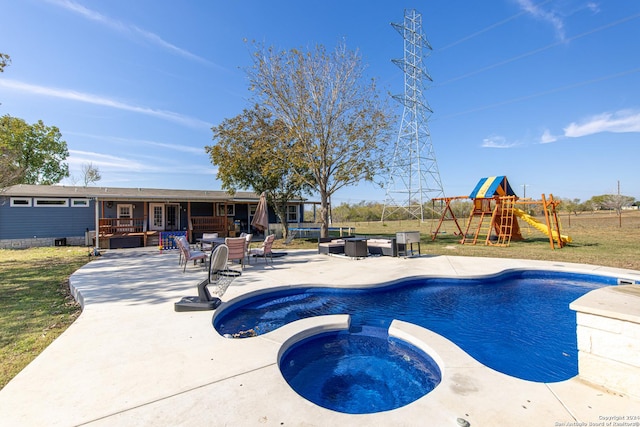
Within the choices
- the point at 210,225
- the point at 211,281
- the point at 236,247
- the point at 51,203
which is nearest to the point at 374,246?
the point at 236,247

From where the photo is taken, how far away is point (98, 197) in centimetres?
1391

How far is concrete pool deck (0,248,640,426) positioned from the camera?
2.13 metres

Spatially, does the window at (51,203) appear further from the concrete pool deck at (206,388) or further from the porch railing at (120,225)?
the concrete pool deck at (206,388)

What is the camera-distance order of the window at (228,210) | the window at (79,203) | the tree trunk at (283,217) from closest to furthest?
the window at (79,203), the tree trunk at (283,217), the window at (228,210)

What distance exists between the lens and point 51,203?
51.6 ft

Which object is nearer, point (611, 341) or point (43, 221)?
point (611, 341)

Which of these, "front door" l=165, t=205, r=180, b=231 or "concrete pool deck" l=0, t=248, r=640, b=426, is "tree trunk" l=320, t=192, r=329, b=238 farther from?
"concrete pool deck" l=0, t=248, r=640, b=426

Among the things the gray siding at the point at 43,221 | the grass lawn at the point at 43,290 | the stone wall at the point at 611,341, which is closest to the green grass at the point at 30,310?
the grass lawn at the point at 43,290

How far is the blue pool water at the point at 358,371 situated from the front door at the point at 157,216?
55.8 ft

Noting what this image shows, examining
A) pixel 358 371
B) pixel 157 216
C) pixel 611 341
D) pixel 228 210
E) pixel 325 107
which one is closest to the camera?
pixel 611 341

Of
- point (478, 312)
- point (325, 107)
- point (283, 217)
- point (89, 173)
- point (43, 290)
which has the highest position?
point (89, 173)

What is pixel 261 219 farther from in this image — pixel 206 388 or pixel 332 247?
pixel 206 388

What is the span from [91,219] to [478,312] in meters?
19.6

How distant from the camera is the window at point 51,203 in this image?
50.9 ft
